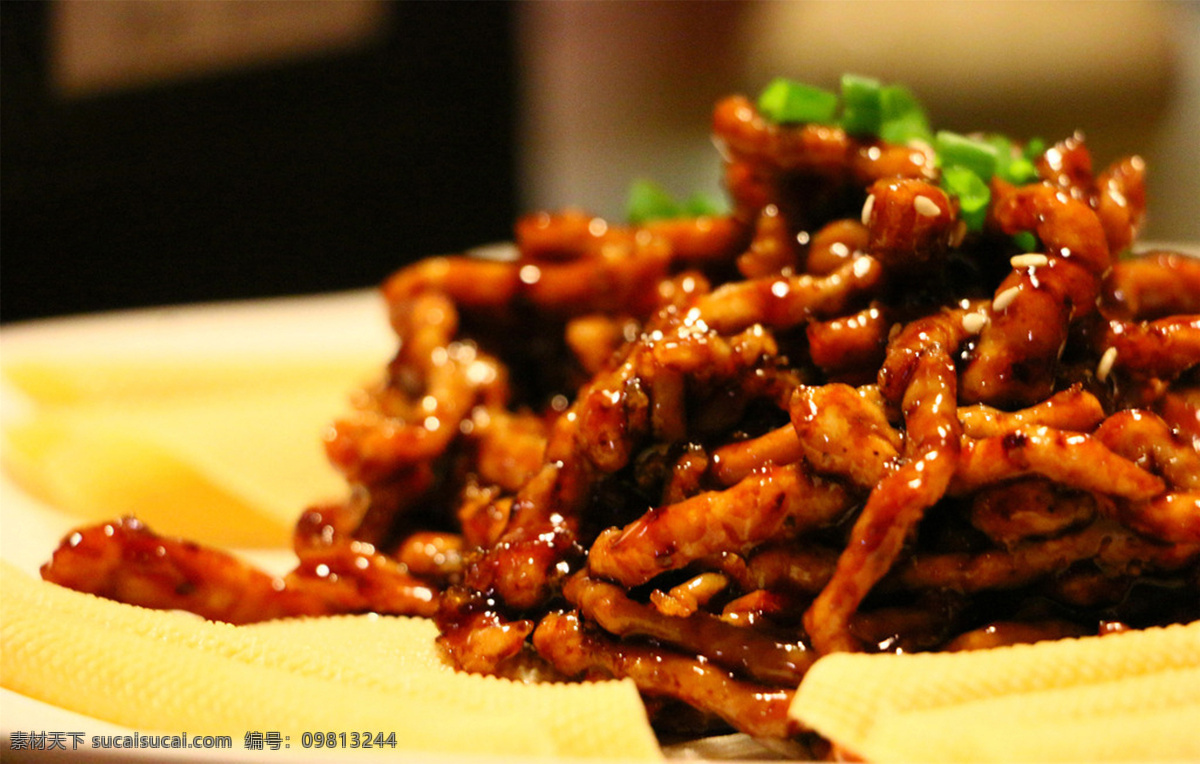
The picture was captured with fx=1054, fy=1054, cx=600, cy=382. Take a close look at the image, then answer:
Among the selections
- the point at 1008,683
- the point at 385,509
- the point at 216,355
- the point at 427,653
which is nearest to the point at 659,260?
the point at 385,509

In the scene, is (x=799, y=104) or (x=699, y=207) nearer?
(x=799, y=104)

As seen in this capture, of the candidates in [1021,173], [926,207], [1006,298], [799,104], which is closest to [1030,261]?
[1006,298]

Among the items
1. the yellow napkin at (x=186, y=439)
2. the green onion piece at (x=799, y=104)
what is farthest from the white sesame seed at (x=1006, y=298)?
the yellow napkin at (x=186, y=439)

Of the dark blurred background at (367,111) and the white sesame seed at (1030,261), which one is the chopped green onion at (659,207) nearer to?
the white sesame seed at (1030,261)

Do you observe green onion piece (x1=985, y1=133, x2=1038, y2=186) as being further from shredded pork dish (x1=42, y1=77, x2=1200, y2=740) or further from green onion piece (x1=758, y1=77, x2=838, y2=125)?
green onion piece (x1=758, y1=77, x2=838, y2=125)

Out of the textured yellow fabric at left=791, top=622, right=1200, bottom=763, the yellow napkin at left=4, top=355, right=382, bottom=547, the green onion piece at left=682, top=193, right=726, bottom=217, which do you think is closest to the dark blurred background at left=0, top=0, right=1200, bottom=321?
the yellow napkin at left=4, top=355, right=382, bottom=547

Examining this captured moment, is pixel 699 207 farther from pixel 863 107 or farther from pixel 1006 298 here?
pixel 1006 298
